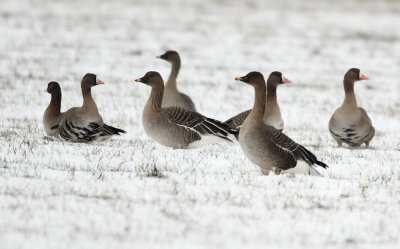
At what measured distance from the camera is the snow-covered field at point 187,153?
5840mm

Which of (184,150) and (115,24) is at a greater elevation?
(115,24)

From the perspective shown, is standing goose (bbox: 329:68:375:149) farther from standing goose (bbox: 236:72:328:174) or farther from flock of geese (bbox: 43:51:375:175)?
standing goose (bbox: 236:72:328:174)

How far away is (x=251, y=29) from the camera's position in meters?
29.8

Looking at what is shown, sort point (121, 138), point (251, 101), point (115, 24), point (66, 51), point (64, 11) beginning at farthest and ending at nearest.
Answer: point (64, 11), point (115, 24), point (66, 51), point (251, 101), point (121, 138)

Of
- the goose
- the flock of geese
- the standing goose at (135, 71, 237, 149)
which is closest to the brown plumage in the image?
the flock of geese

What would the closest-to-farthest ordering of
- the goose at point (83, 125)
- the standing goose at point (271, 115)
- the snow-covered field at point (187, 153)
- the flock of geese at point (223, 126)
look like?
the snow-covered field at point (187, 153) → the flock of geese at point (223, 126) → the goose at point (83, 125) → the standing goose at point (271, 115)

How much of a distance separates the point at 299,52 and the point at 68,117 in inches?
667

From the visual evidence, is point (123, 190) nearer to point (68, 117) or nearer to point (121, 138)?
point (68, 117)

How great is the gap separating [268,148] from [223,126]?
6.85ft

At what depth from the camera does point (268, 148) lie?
26.1ft

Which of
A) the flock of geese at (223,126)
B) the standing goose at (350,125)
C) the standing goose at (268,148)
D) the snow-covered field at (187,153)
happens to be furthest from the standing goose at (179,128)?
the standing goose at (350,125)

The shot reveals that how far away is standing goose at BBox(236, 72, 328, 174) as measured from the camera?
7.95m

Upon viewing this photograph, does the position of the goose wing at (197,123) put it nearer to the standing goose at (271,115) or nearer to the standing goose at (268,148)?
the standing goose at (271,115)

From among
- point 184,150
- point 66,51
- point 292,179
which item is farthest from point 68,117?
point 66,51
